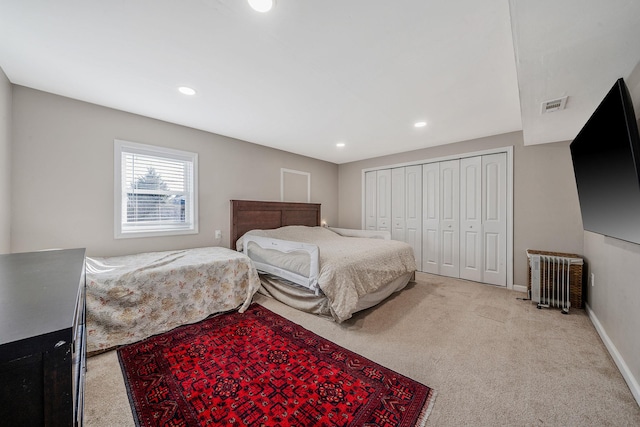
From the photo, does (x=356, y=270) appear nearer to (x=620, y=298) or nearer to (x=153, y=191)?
(x=620, y=298)

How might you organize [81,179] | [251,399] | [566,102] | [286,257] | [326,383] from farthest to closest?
1. [286,257]
2. [81,179]
3. [566,102]
4. [326,383]
5. [251,399]

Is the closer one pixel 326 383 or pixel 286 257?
pixel 326 383

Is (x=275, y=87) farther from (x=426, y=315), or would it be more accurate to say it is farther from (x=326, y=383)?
(x=426, y=315)

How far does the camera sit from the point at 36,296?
0.70 metres

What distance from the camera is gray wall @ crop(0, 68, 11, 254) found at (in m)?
1.97

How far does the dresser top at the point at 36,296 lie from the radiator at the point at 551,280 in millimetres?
3916

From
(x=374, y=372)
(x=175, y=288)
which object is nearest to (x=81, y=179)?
(x=175, y=288)

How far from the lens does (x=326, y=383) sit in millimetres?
1602

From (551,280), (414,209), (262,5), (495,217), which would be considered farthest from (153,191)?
(551,280)

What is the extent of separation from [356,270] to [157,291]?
6.23ft

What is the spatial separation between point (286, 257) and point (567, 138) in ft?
12.1

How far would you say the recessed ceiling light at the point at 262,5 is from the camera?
1.31 metres

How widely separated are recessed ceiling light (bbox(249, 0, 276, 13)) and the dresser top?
1551mm

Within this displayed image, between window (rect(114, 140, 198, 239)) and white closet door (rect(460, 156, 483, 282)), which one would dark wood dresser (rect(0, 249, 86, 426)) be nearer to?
window (rect(114, 140, 198, 239))
